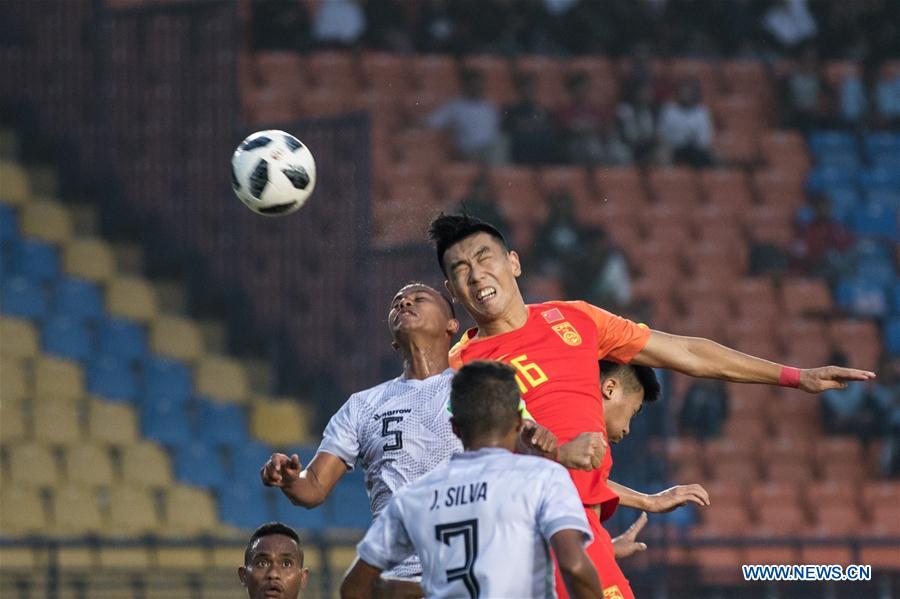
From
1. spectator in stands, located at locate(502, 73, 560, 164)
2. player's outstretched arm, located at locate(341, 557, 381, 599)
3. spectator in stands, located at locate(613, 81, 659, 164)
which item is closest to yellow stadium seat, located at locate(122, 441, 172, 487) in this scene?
spectator in stands, located at locate(502, 73, 560, 164)

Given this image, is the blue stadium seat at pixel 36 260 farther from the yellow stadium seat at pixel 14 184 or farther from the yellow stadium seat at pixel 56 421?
the yellow stadium seat at pixel 56 421

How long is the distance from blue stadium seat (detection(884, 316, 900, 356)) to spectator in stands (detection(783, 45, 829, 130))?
8.89ft

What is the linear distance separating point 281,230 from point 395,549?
358 inches

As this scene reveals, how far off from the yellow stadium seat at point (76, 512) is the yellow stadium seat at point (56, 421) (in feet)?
1.53

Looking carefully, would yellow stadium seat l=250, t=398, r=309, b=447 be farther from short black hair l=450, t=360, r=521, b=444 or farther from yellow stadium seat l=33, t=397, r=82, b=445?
short black hair l=450, t=360, r=521, b=444

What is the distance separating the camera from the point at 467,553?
4.24 metres

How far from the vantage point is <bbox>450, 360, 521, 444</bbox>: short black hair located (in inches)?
171

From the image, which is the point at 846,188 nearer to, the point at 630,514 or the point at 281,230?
the point at 281,230

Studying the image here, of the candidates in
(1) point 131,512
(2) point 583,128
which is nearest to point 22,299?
(1) point 131,512

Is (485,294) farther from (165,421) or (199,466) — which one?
(165,421)

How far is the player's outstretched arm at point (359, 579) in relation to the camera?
4.56 meters

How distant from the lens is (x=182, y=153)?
1398 centimetres

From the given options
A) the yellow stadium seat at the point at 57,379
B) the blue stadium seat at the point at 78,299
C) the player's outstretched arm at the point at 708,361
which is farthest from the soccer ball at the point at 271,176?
the blue stadium seat at the point at 78,299

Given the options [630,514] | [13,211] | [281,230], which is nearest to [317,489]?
[630,514]
